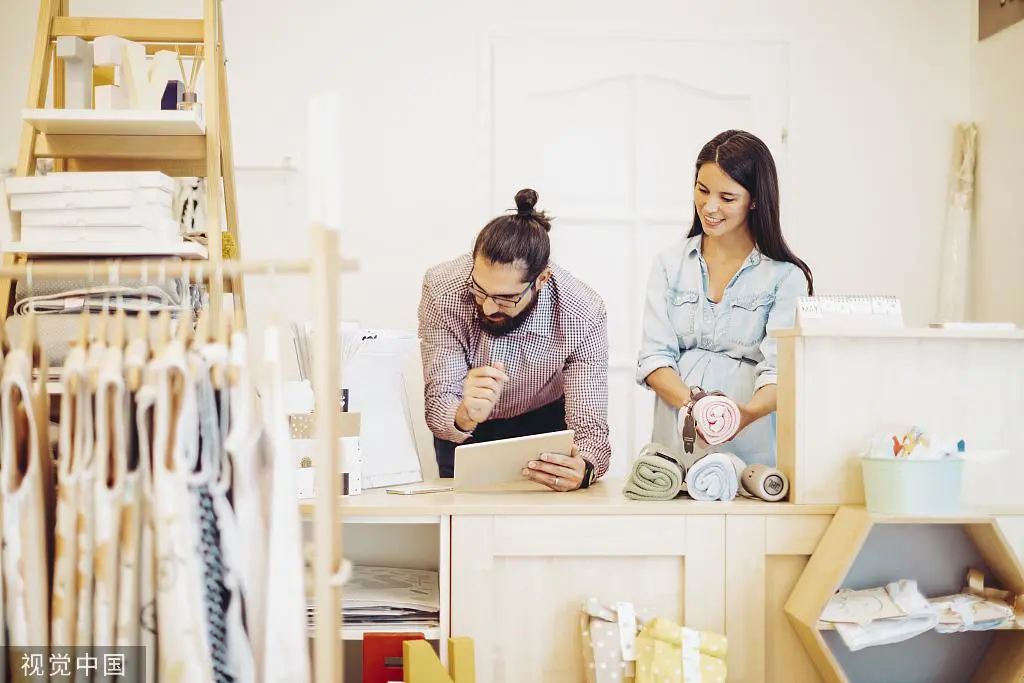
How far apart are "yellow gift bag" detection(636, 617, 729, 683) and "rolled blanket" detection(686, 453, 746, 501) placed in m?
0.28

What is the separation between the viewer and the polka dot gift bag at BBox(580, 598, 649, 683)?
1.85 m

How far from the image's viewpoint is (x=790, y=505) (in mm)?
1947

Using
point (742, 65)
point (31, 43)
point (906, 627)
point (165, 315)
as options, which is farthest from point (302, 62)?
Answer: point (906, 627)

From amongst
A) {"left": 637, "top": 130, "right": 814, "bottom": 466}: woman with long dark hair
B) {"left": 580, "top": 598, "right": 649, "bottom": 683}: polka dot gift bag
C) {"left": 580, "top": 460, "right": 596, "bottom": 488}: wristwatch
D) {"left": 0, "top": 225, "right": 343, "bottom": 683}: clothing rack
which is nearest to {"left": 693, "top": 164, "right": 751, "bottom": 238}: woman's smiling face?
{"left": 637, "top": 130, "right": 814, "bottom": 466}: woman with long dark hair

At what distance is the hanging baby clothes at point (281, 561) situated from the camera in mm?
1392

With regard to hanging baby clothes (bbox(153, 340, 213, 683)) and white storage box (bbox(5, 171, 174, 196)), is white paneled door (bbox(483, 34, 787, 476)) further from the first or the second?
hanging baby clothes (bbox(153, 340, 213, 683))

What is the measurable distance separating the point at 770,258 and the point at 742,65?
1.40m

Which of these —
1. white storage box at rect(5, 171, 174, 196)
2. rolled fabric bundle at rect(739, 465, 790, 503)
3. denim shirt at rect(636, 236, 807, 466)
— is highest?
white storage box at rect(5, 171, 174, 196)

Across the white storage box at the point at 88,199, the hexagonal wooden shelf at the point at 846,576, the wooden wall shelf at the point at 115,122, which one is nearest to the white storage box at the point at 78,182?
the white storage box at the point at 88,199

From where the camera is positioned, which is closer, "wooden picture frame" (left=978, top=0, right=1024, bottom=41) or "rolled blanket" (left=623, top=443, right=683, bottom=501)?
"rolled blanket" (left=623, top=443, right=683, bottom=501)

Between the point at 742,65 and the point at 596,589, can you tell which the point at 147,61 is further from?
the point at 742,65

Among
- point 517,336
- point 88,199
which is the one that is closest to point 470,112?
point 517,336

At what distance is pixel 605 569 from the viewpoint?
1.93 m

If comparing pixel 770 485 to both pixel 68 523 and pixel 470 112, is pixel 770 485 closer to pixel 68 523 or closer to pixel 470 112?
pixel 68 523
